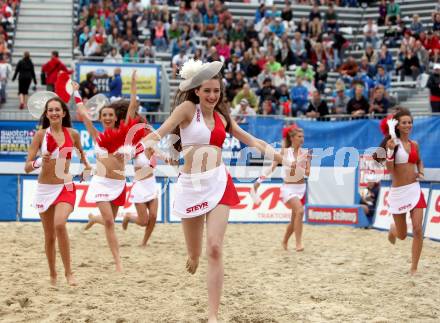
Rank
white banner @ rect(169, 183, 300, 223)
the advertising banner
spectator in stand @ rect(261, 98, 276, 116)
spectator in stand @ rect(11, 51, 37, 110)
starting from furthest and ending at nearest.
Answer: spectator in stand @ rect(11, 51, 37, 110) < the advertising banner < spectator in stand @ rect(261, 98, 276, 116) < white banner @ rect(169, 183, 300, 223)

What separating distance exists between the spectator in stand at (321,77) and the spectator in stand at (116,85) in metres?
5.85

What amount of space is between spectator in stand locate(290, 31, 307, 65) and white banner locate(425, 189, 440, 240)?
10721mm

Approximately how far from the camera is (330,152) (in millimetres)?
16219

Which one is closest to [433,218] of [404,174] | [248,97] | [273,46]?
[404,174]

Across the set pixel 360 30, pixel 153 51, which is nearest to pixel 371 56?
pixel 360 30

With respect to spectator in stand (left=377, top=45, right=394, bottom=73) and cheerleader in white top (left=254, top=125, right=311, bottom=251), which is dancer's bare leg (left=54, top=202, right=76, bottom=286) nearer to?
cheerleader in white top (left=254, top=125, right=311, bottom=251)

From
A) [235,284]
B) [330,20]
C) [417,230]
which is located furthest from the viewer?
[330,20]

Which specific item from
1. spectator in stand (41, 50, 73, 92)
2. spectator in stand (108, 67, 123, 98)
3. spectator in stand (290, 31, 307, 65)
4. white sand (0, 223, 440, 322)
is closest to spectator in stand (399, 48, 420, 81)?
spectator in stand (290, 31, 307, 65)

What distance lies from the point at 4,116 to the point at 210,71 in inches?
470

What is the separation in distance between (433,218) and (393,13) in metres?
14.1

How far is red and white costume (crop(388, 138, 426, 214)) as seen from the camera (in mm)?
8773

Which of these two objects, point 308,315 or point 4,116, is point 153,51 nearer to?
point 4,116

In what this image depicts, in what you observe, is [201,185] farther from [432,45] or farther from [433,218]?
[432,45]

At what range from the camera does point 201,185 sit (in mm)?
6125
